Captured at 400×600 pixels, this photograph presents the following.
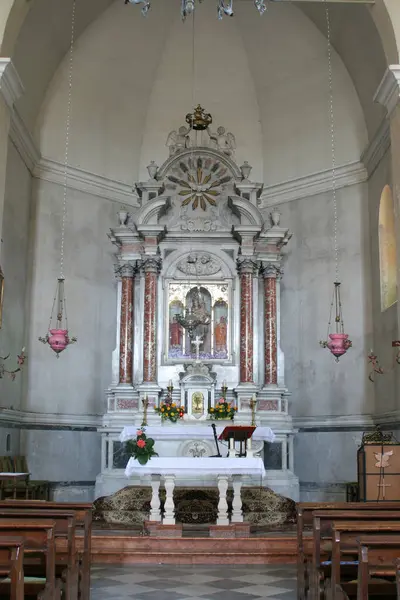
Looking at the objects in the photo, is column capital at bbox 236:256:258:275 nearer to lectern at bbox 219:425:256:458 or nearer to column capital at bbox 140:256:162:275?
column capital at bbox 140:256:162:275

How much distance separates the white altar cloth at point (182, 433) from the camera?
12.9m

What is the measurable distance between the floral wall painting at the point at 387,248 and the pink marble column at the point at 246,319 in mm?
2436

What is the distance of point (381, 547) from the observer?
4.61 meters

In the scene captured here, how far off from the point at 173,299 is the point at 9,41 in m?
6.25

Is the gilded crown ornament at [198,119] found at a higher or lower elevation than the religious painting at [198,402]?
higher

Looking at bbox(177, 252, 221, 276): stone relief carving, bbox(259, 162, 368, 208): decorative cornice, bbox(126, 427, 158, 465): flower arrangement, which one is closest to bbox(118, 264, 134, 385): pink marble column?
bbox(177, 252, 221, 276): stone relief carving

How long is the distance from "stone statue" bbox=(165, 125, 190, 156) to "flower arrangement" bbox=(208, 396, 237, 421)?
512 centimetres

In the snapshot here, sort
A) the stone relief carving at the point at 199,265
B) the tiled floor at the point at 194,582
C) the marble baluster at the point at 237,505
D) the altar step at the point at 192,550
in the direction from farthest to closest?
1. the stone relief carving at the point at 199,265
2. the marble baluster at the point at 237,505
3. the altar step at the point at 192,550
4. the tiled floor at the point at 194,582

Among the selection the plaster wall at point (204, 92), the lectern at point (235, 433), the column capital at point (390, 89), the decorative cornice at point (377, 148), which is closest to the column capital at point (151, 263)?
the plaster wall at point (204, 92)

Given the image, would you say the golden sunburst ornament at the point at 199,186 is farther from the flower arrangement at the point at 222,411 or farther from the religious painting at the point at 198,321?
the flower arrangement at the point at 222,411

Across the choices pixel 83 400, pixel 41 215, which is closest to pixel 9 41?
pixel 41 215

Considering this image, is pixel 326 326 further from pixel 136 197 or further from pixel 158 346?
pixel 136 197

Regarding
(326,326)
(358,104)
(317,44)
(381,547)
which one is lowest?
(381,547)

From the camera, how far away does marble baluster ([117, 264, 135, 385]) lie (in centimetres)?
1436
